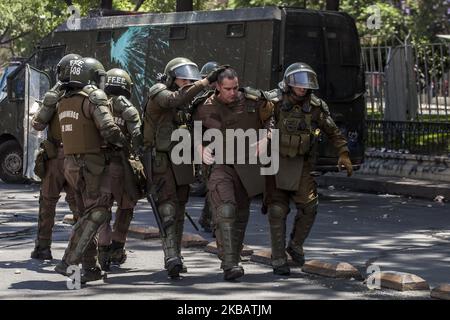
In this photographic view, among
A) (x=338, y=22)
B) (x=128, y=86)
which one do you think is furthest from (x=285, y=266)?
(x=338, y=22)

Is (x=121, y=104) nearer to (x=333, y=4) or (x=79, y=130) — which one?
(x=79, y=130)

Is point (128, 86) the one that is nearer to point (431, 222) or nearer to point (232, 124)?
point (232, 124)

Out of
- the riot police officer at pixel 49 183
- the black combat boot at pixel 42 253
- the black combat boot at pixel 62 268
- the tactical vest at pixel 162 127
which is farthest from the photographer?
the black combat boot at pixel 42 253

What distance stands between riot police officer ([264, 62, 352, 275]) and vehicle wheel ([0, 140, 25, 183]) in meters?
11.1

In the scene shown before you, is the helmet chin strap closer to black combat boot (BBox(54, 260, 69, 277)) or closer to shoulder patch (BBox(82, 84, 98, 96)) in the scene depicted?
shoulder patch (BBox(82, 84, 98, 96))

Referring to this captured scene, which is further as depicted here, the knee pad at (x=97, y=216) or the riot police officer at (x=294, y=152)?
the riot police officer at (x=294, y=152)

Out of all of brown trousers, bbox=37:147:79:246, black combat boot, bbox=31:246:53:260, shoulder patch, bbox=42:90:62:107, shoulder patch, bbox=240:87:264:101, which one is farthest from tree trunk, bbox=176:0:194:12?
shoulder patch, bbox=240:87:264:101

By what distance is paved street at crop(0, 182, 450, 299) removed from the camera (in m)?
8.39

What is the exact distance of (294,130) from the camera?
30.2 feet

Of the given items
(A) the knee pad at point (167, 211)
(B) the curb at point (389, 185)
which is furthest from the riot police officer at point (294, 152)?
(B) the curb at point (389, 185)

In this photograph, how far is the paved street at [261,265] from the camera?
8391mm

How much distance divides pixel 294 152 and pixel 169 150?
39.8 inches

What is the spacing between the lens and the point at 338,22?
54.0 ft

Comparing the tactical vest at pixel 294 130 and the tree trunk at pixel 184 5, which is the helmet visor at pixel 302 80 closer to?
the tactical vest at pixel 294 130
